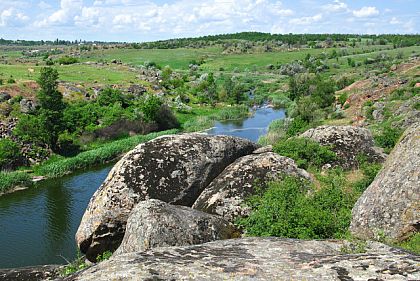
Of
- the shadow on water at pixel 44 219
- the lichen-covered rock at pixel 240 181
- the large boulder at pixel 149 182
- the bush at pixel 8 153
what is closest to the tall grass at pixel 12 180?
the shadow on water at pixel 44 219

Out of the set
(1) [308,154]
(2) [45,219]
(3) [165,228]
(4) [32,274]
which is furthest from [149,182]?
(2) [45,219]

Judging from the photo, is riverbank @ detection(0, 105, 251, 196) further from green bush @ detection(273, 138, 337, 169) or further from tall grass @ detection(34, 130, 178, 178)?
green bush @ detection(273, 138, 337, 169)

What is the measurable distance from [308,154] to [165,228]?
9236 millimetres

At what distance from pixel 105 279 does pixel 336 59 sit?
530ft

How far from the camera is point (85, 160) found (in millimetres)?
53156

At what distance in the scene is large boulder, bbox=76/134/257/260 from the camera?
18.0 meters

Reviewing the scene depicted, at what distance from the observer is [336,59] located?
157875mm

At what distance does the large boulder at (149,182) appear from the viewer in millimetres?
17984

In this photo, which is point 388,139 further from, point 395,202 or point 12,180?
point 12,180

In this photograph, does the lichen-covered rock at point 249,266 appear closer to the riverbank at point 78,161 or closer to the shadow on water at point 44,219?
the shadow on water at point 44,219

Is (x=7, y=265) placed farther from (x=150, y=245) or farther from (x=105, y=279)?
(x=105, y=279)

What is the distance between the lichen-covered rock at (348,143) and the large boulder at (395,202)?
16.5 ft

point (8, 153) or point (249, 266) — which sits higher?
point (249, 266)

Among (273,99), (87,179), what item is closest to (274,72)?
(273,99)
